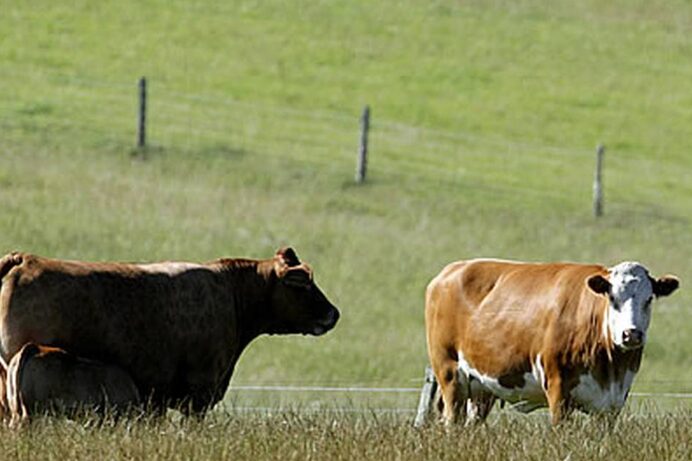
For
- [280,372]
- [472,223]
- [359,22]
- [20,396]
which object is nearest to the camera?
[20,396]

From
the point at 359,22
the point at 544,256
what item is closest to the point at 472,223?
the point at 544,256

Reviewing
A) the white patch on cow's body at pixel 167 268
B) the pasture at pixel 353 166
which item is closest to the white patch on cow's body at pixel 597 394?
the pasture at pixel 353 166

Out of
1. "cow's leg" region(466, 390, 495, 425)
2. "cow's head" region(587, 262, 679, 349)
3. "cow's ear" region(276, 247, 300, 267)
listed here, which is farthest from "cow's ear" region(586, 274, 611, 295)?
"cow's ear" region(276, 247, 300, 267)

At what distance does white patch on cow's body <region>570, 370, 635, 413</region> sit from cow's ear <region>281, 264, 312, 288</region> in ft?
7.27

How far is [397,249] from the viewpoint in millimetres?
29172

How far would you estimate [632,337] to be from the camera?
1283 centimetres

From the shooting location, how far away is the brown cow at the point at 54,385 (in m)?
11.7

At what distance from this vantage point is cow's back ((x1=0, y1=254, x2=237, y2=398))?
12.2 meters

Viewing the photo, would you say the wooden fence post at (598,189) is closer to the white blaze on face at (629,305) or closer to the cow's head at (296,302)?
the cow's head at (296,302)

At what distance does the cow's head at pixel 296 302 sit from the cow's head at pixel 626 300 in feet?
7.42

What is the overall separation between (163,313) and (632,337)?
3.19 meters

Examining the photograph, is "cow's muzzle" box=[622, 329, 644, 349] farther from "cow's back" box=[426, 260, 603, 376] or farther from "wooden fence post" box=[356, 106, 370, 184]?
"wooden fence post" box=[356, 106, 370, 184]

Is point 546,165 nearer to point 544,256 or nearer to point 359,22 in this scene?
point 544,256

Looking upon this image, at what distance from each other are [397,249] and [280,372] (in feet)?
19.5
